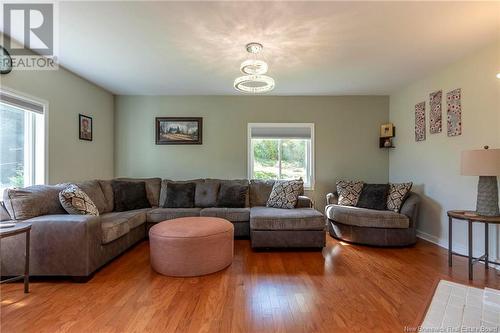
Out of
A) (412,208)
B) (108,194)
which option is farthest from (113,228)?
(412,208)

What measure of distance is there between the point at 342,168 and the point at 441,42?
8.23 feet

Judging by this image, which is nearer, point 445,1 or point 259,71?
point 445,1

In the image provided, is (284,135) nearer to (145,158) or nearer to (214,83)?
(214,83)

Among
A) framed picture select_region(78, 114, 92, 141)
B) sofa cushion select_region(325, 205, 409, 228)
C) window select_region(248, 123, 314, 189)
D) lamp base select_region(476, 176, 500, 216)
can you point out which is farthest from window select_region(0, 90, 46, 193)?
lamp base select_region(476, 176, 500, 216)

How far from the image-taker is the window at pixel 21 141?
275 centimetres

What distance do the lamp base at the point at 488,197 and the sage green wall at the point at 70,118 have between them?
5.05m

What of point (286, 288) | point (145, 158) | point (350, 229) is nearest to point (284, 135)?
point (350, 229)

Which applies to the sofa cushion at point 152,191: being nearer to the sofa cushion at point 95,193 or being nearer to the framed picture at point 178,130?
the sofa cushion at point 95,193

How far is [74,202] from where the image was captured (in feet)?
8.87

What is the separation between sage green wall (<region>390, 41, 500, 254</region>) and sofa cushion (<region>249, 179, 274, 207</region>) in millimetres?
2368

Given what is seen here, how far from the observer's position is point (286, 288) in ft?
7.55

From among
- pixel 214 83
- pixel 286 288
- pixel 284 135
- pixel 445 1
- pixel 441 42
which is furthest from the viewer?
pixel 284 135

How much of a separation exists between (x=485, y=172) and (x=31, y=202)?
455 centimetres

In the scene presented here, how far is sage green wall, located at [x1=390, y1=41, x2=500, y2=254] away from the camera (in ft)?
9.19
